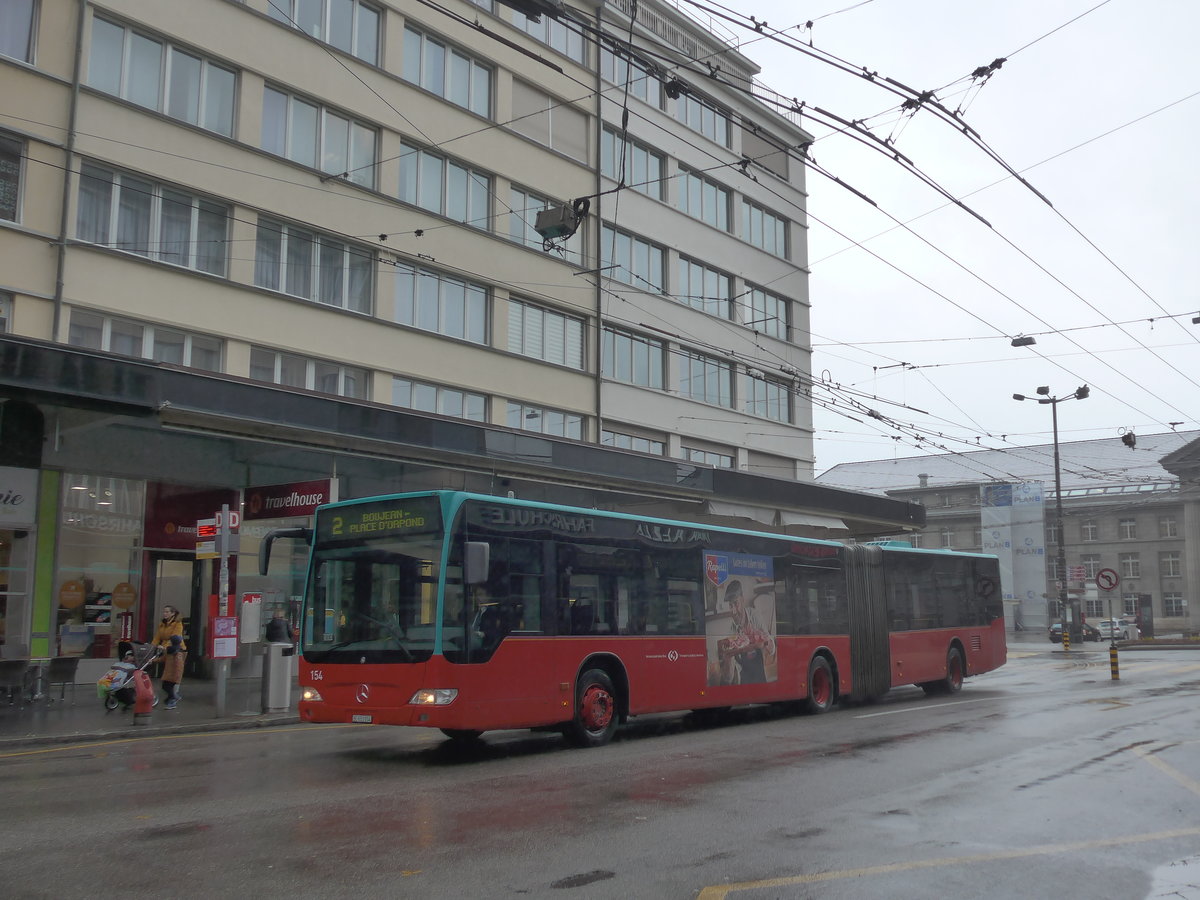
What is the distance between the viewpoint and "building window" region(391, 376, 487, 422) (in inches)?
1021

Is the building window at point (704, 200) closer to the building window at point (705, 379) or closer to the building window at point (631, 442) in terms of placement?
the building window at point (705, 379)

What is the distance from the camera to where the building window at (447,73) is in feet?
88.9

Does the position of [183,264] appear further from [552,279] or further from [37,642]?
[552,279]

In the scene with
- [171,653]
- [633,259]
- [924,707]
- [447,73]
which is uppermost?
[447,73]

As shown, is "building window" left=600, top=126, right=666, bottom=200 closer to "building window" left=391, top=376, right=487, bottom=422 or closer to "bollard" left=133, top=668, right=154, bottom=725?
"building window" left=391, top=376, right=487, bottom=422

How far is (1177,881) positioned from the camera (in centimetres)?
659

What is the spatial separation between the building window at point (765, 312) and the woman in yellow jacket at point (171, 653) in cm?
2494

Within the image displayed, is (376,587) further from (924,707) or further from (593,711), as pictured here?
(924,707)

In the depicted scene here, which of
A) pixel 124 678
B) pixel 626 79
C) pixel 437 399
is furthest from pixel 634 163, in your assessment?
pixel 124 678

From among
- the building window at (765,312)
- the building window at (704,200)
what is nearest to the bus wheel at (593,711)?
the building window at (704,200)

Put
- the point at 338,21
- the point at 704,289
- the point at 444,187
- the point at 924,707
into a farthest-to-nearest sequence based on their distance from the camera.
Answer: the point at 704,289 < the point at 444,187 < the point at 338,21 < the point at 924,707

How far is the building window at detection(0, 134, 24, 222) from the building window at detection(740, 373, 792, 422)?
24777 mm

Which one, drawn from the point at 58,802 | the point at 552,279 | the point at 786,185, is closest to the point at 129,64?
the point at 552,279

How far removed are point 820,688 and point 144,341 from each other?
13976 mm
